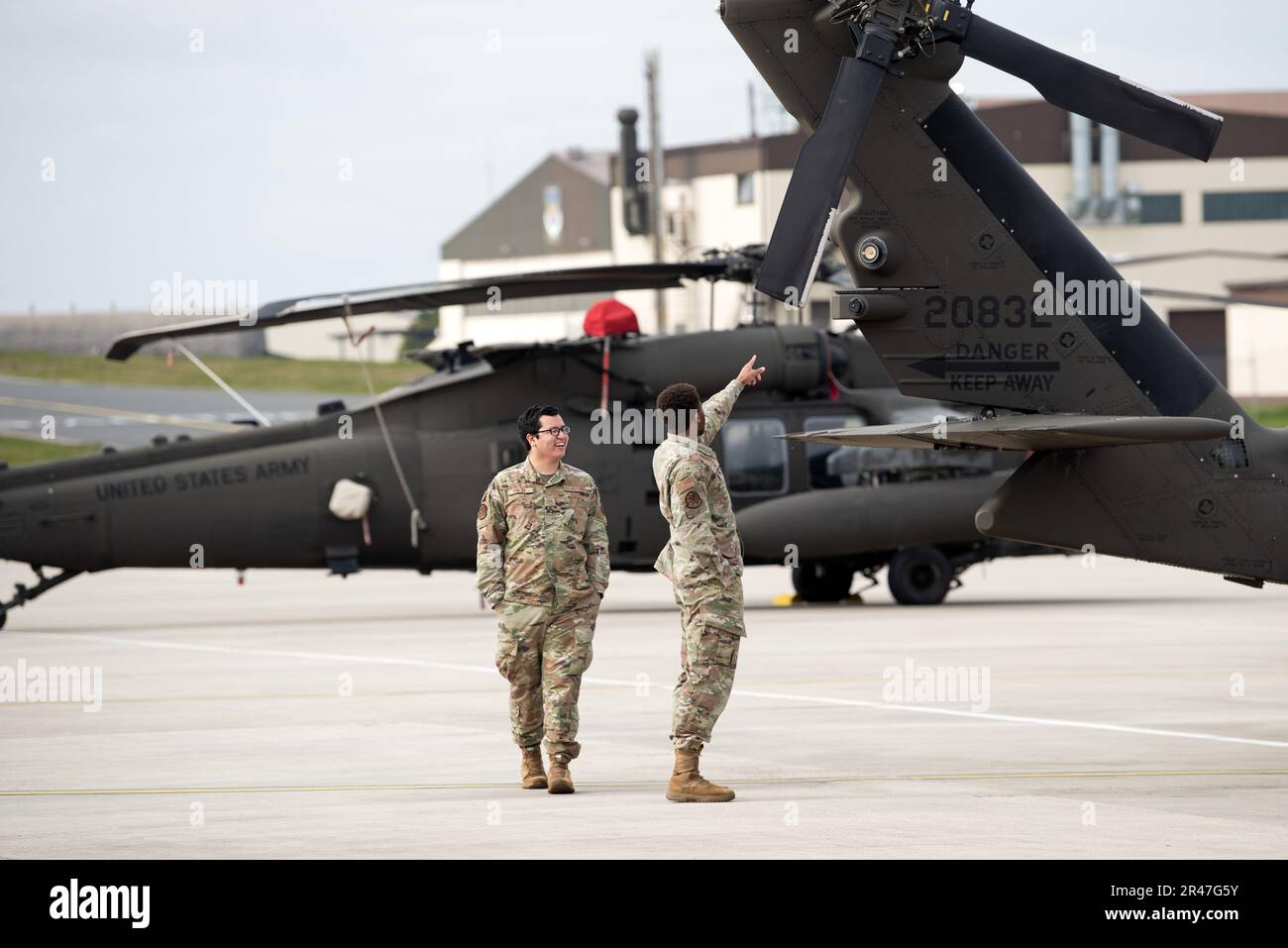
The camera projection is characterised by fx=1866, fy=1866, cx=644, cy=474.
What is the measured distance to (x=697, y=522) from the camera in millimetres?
9398

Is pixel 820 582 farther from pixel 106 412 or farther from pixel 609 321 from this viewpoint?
pixel 106 412

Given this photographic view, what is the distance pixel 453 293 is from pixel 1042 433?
8.59 metres

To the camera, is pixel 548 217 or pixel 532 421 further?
pixel 548 217

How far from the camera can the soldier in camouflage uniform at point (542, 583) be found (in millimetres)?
9727

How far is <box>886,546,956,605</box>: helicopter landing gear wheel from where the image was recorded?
21.3 m

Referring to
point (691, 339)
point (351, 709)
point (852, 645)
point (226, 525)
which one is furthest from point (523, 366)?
point (351, 709)

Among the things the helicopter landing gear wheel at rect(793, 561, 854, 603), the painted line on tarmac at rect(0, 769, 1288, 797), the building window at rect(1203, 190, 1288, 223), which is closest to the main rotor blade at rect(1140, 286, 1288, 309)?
the painted line on tarmac at rect(0, 769, 1288, 797)

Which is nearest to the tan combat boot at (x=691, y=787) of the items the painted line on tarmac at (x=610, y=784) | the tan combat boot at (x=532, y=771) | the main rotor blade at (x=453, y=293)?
the painted line on tarmac at (x=610, y=784)

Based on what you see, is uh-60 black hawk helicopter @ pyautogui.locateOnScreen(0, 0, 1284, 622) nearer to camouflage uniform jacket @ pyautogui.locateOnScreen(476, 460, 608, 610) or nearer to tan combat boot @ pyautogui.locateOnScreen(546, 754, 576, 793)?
camouflage uniform jacket @ pyautogui.locateOnScreen(476, 460, 608, 610)

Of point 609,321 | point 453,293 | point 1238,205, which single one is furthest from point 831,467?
point 1238,205

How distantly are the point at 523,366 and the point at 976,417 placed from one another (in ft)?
32.5

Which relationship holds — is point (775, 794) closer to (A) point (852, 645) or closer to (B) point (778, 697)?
(B) point (778, 697)
